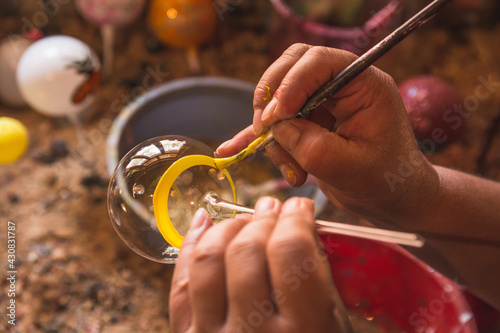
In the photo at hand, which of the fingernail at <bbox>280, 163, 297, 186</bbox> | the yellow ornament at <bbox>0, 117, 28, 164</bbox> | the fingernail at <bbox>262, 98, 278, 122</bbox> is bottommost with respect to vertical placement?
the yellow ornament at <bbox>0, 117, 28, 164</bbox>

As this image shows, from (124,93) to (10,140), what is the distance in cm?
46

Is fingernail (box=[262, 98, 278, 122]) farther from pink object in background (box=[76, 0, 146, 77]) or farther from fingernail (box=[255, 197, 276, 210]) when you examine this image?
pink object in background (box=[76, 0, 146, 77])

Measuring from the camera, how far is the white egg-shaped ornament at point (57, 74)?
3.51 ft

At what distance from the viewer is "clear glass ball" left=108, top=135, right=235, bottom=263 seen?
0.62 meters

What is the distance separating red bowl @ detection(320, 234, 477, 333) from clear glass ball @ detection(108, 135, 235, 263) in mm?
419

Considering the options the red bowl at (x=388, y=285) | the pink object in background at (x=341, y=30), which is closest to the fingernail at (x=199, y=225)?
the red bowl at (x=388, y=285)

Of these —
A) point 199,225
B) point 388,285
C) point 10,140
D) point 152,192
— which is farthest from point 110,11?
point 388,285

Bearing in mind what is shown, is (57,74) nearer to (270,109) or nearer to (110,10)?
(110,10)

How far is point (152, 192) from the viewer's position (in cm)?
62

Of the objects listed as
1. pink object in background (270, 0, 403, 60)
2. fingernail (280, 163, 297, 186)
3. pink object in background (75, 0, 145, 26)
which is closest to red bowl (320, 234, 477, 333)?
fingernail (280, 163, 297, 186)

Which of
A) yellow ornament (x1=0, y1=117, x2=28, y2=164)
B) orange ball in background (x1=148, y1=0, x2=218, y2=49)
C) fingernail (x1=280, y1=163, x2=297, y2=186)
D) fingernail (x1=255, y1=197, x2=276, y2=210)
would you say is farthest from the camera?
orange ball in background (x1=148, y1=0, x2=218, y2=49)

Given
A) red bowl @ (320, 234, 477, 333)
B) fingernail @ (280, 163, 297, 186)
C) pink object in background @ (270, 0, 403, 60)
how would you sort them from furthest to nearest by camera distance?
pink object in background @ (270, 0, 403, 60) < red bowl @ (320, 234, 477, 333) < fingernail @ (280, 163, 297, 186)

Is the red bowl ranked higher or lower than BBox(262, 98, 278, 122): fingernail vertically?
lower

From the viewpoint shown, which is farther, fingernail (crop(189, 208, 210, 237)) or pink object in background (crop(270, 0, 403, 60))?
pink object in background (crop(270, 0, 403, 60))
